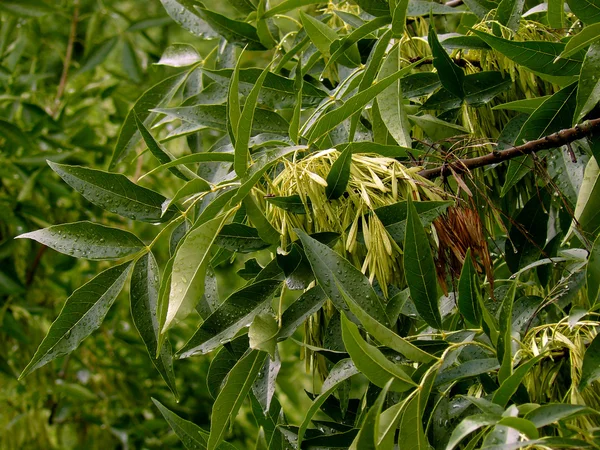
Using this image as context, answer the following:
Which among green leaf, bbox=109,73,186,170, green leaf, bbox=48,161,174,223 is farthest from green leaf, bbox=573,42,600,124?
green leaf, bbox=109,73,186,170

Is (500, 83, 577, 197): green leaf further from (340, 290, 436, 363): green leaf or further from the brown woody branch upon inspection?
(340, 290, 436, 363): green leaf

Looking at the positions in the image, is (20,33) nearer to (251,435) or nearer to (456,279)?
(251,435)

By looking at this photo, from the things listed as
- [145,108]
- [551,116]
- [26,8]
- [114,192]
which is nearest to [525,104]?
[551,116]

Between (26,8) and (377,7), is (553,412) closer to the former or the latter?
(377,7)

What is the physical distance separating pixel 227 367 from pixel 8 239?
0.97 meters

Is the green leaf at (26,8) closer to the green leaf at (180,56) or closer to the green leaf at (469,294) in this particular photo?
the green leaf at (180,56)

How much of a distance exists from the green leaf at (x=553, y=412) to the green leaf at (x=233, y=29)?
52 cm

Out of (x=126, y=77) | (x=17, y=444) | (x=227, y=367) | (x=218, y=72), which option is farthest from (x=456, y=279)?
(x=126, y=77)

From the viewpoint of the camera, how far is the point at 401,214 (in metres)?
0.57

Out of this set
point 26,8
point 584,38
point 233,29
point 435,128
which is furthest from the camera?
point 26,8

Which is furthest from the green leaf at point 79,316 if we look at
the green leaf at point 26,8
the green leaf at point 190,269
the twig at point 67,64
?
the twig at point 67,64

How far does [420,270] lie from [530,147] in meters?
0.15

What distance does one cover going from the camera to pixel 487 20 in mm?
717

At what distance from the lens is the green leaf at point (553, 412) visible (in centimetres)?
44
